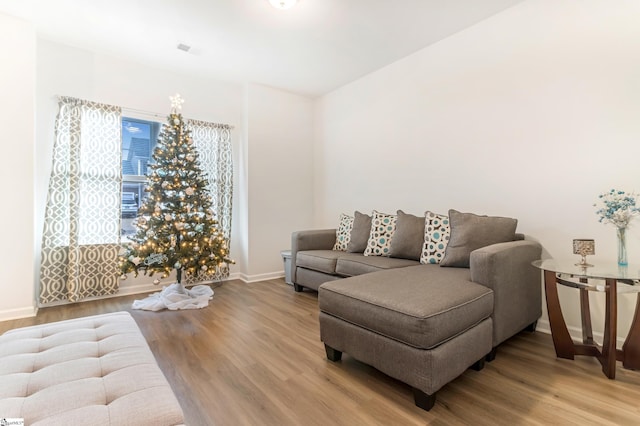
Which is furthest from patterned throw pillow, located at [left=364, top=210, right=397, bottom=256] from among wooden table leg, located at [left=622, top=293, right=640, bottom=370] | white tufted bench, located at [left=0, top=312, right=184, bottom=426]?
white tufted bench, located at [left=0, top=312, right=184, bottom=426]

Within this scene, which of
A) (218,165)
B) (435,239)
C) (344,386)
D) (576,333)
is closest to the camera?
(344,386)

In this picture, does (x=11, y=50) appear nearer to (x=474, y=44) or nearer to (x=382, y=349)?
(x=382, y=349)

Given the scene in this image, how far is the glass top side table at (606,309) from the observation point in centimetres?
178

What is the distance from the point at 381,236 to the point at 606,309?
6.05 feet

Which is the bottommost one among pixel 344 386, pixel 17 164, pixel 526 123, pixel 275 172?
pixel 344 386

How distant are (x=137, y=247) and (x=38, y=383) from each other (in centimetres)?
238

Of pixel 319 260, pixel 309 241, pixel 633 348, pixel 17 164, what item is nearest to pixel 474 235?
pixel 633 348

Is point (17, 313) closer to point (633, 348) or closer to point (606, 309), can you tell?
point (606, 309)

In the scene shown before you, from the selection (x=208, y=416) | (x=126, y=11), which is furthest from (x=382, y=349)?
(x=126, y=11)

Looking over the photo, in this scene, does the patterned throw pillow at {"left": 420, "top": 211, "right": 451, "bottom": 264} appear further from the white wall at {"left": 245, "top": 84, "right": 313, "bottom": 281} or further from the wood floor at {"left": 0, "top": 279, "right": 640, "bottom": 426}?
the white wall at {"left": 245, "top": 84, "right": 313, "bottom": 281}

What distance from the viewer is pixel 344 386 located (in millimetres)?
1768

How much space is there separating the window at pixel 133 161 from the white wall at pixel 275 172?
1270 millimetres

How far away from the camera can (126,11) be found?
9.03ft

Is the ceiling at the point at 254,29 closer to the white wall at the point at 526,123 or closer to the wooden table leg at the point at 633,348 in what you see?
the white wall at the point at 526,123
